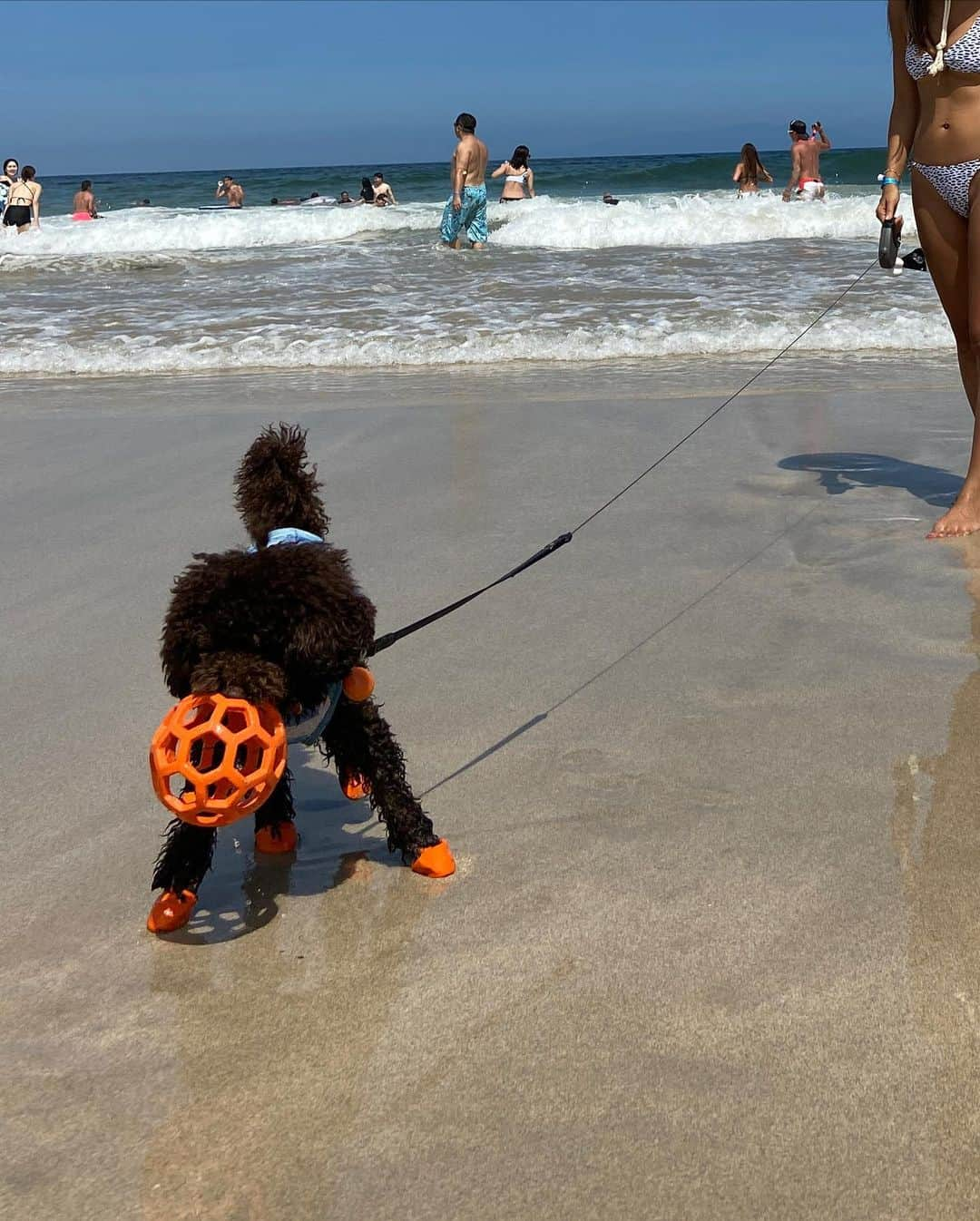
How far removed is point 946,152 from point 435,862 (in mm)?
3176

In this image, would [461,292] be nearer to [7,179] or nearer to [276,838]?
[276,838]

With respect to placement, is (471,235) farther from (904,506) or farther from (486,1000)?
(486,1000)

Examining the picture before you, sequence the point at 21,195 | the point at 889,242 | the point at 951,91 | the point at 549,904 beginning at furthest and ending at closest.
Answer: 1. the point at 21,195
2. the point at 889,242
3. the point at 951,91
4. the point at 549,904

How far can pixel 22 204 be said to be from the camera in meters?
19.8

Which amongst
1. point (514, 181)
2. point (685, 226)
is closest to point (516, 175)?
point (514, 181)

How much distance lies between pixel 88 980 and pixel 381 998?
535 millimetres

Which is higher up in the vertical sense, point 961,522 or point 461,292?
point 461,292

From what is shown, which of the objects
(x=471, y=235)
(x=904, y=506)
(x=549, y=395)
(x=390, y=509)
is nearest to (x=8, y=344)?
(x=549, y=395)

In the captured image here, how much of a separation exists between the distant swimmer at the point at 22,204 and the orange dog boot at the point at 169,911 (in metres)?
19.8

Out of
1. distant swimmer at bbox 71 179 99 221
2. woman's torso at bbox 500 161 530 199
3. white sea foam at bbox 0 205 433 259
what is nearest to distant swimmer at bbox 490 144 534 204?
woman's torso at bbox 500 161 530 199

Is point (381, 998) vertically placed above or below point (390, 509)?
below

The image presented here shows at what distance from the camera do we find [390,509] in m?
5.11

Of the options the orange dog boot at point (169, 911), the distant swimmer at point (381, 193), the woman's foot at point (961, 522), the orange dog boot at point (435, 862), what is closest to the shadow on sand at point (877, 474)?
the woman's foot at point (961, 522)

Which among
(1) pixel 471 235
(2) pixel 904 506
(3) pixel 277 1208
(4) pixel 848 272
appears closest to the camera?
(3) pixel 277 1208
